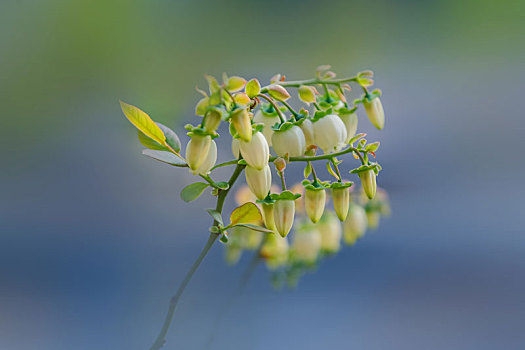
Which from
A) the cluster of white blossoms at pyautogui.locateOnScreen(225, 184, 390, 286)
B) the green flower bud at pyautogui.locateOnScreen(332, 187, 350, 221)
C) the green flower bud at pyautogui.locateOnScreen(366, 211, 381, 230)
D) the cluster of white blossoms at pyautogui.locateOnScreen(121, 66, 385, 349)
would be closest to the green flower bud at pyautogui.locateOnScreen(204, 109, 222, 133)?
the cluster of white blossoms at pyautogui.locateOnScreen(121, 66, 385, 349)

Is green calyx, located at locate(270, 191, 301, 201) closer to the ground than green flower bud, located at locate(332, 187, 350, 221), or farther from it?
closer to the ground

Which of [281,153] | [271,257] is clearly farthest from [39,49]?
[281,153]

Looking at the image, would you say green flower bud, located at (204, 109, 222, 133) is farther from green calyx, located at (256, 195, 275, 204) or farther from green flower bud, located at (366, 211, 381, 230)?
green flower bud, located at (366, 211, 381, 230)

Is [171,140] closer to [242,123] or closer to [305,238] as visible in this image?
[242,123]

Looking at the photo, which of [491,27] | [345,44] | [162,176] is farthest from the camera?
[491,27]

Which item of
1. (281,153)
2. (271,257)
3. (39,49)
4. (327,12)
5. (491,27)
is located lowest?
(271,257)

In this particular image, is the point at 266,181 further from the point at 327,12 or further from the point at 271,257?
the point at 327,12

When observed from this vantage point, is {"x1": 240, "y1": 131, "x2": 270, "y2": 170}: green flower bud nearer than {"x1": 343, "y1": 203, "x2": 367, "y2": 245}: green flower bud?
Yes

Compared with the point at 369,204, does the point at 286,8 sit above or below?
above
